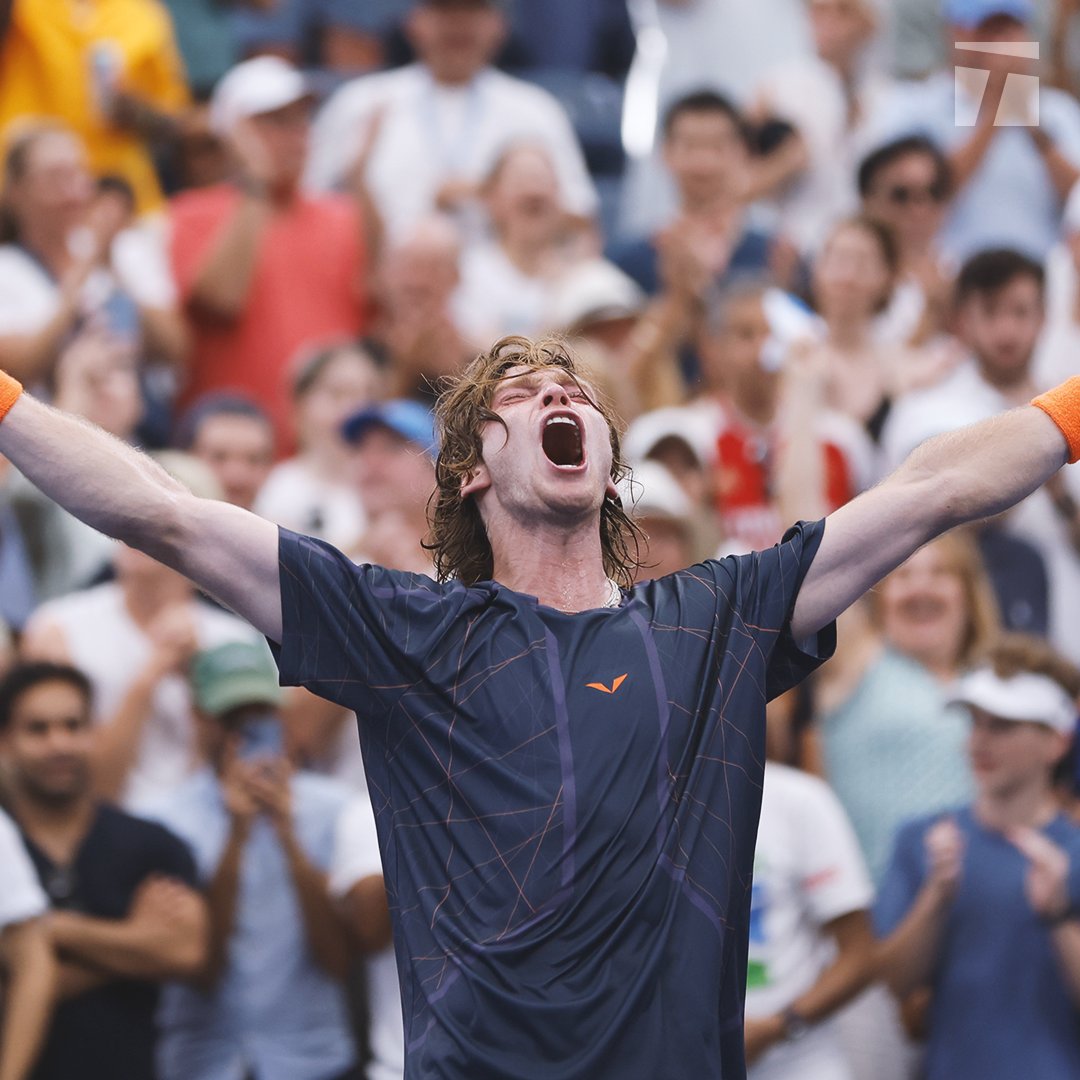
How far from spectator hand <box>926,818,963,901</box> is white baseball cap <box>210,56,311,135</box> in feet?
13.6

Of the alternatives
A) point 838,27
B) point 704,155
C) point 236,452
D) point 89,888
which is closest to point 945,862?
point 89,888

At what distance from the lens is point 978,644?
261 inches

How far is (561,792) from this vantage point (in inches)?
133

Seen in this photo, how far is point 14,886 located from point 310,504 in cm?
213

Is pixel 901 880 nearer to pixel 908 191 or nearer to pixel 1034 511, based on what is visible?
pixel 1034 511

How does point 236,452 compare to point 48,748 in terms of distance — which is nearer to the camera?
point 48,748

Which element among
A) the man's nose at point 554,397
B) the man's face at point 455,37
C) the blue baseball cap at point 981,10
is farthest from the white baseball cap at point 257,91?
the man's nose at point 554,397

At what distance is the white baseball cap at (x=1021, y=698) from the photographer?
5844mm

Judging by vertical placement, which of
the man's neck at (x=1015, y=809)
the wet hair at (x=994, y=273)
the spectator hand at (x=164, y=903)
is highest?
the wet hair at (x=994, y=273)

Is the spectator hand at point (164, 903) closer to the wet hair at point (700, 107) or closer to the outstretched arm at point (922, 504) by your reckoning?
the outstretched arm at point (922, 504)

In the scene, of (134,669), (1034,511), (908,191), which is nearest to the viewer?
(134,669)

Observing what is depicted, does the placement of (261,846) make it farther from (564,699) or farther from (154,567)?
(564,699)

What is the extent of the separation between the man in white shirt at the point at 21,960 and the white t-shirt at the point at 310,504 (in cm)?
183

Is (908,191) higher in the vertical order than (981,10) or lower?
lower
